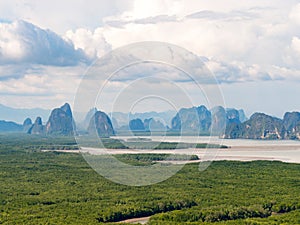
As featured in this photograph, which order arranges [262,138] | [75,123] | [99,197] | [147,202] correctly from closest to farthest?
[75,123], [147,202], [99,197], [262,138]

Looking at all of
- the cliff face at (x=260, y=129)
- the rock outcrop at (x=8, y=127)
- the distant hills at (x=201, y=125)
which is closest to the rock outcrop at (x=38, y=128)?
the distant hills at (x=201, y=125)

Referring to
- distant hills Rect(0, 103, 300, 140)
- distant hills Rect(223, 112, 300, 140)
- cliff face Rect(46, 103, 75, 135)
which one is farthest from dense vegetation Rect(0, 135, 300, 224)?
cliff face Rect(46, 103, 75, 135)

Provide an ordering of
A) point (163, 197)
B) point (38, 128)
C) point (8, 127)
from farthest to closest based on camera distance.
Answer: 1. point (8, 127)
2. point (38, 128)
3. point (163, 197)

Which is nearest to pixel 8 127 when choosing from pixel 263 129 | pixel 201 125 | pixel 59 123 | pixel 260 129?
pixel 59 123

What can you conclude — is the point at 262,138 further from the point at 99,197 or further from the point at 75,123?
the point at 75,123

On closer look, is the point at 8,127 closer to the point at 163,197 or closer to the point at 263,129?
the point at 263,129

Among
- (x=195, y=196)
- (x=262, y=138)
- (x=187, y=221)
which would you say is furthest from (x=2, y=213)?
(x=262, y=138)

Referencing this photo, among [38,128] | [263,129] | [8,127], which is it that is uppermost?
[8,127]

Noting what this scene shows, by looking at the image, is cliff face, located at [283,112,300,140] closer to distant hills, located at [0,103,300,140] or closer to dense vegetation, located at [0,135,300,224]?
distant hills, located at [0,103,300,140]

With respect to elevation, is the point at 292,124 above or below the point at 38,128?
above
